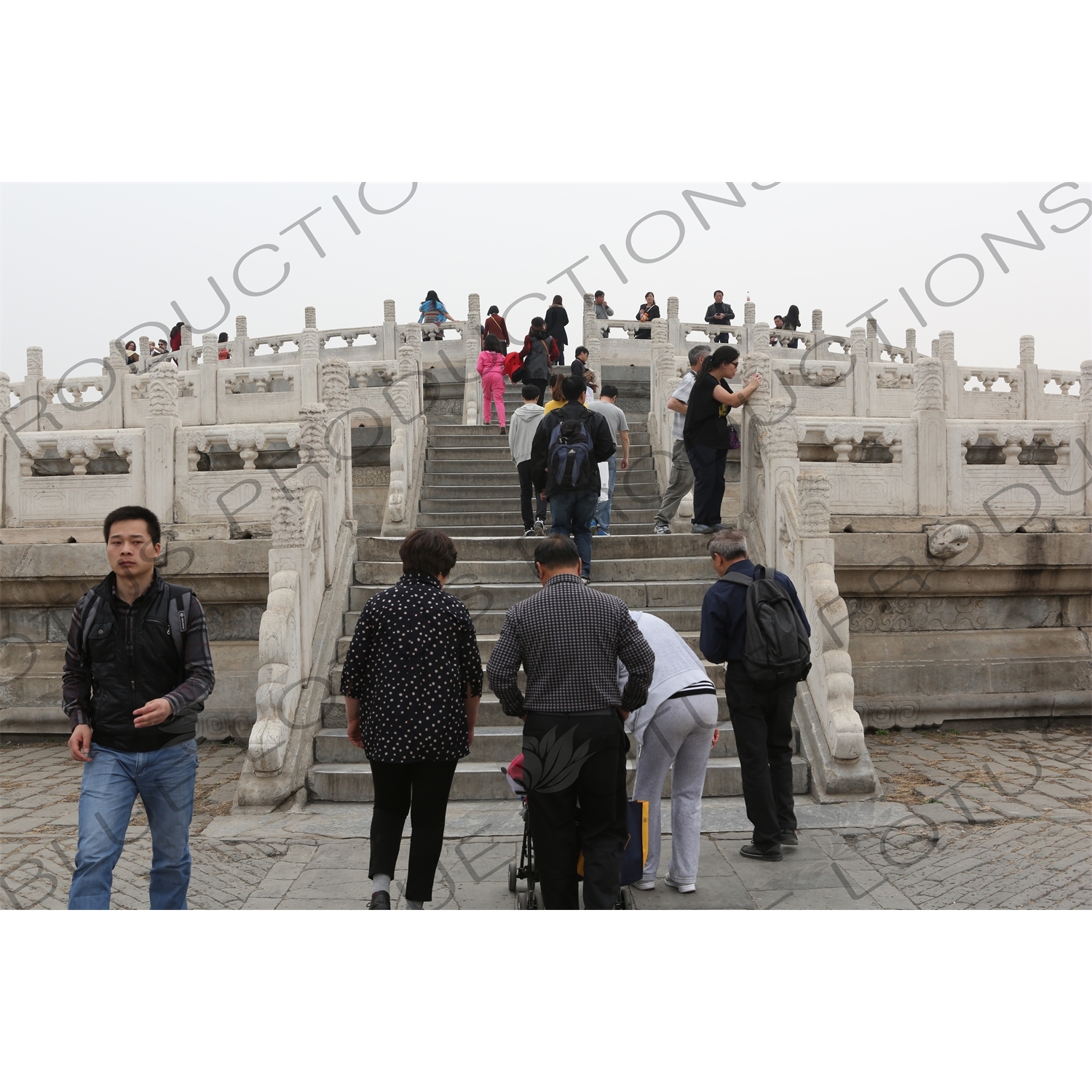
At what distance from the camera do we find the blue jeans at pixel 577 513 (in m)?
7.29

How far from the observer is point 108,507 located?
892cm

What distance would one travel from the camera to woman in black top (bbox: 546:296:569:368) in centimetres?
1781

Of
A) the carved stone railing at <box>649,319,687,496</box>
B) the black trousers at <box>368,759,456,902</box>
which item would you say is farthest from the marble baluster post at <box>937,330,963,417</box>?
the black trousers at <box>368,759,456,902</box>

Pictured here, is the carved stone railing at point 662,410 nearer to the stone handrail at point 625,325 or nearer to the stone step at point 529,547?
the stone step at point 529,547

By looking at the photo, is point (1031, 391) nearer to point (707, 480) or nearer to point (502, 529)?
point (707, 480)

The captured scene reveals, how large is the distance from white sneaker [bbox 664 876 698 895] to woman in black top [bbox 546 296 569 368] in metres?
13.9

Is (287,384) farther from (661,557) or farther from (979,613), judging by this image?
(979,613)

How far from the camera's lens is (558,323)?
1792cm

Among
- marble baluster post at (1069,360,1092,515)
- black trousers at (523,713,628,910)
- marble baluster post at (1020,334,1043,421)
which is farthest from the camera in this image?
marble baluster post at (1020,334,1043,421)

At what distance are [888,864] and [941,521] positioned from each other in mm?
4159

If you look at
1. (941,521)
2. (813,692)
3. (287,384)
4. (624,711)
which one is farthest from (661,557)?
(287,384)

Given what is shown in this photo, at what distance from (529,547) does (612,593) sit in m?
0.91

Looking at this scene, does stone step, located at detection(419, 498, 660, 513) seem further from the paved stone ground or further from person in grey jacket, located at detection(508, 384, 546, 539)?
the paved stone ground

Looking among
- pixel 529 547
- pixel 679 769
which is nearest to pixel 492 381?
pixel 529 547
